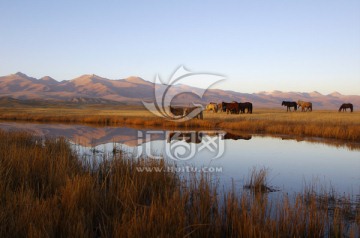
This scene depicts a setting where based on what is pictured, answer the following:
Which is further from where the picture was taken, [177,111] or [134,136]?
[177,111]

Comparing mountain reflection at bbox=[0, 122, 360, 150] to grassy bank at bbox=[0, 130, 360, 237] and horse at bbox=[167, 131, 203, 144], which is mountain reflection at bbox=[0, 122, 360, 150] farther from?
grassy bank at bbox=[0, 130, 360, 237]

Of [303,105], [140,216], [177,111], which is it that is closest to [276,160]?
[140,216]

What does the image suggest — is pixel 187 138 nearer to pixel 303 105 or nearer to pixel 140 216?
pixel 140 216

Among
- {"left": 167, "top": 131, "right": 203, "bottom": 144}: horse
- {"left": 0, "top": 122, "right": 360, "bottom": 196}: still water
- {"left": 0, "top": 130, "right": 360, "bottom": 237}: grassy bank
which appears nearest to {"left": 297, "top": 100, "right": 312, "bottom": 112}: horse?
{"left": 0, "top": 122, "right": 360, "bottom": 196}: still water

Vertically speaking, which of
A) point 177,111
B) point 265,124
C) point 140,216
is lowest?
point 140,216

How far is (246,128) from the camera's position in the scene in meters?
27.5

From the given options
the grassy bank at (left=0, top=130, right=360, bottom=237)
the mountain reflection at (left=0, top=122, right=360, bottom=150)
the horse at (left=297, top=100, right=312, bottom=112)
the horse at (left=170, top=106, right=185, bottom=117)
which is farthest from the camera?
the horse at (left=297, top=100, right=312, bottom=112)

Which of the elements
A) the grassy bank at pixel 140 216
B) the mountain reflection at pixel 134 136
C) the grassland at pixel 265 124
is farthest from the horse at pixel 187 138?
the grassy bank at pixel 140 216

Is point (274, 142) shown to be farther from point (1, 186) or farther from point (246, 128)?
point (1, 186)

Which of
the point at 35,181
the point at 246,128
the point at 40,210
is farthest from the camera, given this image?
the point at 246,128

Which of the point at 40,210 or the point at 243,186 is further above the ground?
the point at 40,210

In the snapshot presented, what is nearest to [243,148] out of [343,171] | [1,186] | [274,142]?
[274,142]

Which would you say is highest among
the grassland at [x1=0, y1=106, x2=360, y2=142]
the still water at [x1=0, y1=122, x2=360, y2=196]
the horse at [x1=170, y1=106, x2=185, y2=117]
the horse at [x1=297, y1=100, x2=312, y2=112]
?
the horse at [x1=297, y1=100, x2=312, y2=112]

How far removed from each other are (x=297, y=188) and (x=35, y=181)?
6803 mm
